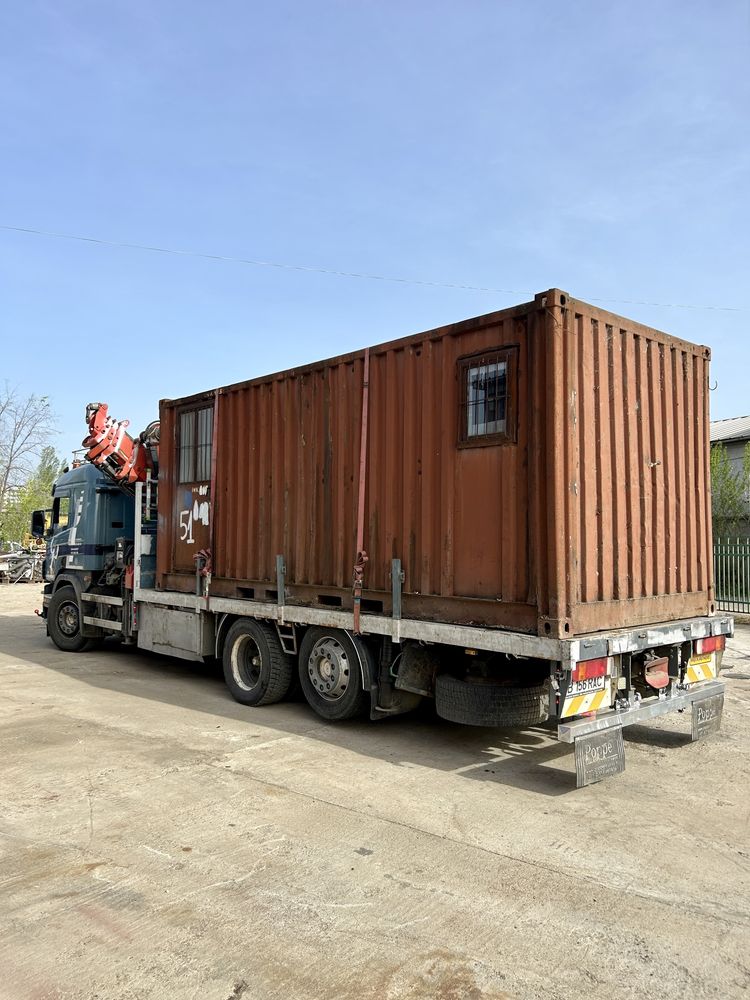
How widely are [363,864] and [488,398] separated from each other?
3.46 meters

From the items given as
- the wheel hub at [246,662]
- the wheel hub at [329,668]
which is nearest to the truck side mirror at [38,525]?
the wheel hub at [246,662]

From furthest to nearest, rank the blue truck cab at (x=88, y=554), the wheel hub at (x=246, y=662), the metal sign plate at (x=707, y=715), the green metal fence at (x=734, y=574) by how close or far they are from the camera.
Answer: the green metal fence at (x=734, y=574) → the blue truck cab at (x=88, y=554) → the wheel hub at (x=246, y=662) → the metal sign plate at (x=707, y=715)

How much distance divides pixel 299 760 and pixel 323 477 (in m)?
2.67

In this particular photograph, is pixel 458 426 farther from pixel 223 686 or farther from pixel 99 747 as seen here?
pixel 223 686

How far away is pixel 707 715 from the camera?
21.0 ft

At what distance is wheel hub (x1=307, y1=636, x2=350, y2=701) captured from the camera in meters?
7.05

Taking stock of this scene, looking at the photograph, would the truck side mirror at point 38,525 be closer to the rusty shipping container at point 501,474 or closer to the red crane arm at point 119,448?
the red crane arm at point 119,448

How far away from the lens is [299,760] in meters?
6.03

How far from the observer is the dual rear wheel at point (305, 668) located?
691cm

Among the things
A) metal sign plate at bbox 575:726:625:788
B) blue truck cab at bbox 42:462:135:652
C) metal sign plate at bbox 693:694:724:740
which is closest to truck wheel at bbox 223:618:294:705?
blue truck cab at bbox 42:462:135:652

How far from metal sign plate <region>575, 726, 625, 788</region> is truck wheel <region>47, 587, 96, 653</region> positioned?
8.87 m

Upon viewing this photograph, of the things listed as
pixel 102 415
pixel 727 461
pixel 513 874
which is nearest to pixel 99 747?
pixel 513 874

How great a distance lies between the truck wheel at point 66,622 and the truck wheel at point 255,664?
4.47 metres

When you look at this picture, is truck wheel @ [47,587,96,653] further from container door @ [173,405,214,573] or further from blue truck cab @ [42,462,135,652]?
container door @ [173,405,214,573]
